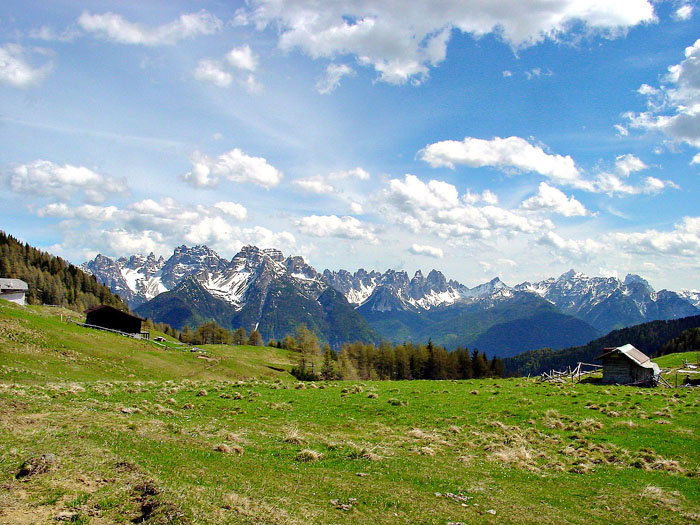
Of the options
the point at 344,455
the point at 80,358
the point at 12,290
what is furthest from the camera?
the point at 12,290

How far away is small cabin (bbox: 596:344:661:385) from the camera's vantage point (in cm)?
5841

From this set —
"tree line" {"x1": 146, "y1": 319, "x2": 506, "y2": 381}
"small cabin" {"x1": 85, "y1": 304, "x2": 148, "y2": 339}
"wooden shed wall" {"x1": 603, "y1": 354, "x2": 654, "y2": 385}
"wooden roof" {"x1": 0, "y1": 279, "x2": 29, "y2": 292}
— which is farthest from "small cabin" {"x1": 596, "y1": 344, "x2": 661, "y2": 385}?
"wooden roof" {"x1": 0, "y1": 279, "x2": 29, "y2": 292}

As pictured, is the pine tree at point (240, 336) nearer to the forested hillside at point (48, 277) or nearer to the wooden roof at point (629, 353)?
the forested hillside at point (48, 277)

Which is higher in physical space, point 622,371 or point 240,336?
point 622,371

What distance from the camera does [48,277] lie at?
162 metres

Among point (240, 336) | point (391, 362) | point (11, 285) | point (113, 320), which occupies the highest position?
point (11, 285)

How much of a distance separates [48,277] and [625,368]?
18922 cm

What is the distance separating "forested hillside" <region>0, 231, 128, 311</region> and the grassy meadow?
450ft

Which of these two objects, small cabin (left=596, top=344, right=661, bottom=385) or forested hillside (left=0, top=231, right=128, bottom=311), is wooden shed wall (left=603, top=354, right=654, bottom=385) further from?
forested hillside (left=0, top=231, right=128, bottom=311)

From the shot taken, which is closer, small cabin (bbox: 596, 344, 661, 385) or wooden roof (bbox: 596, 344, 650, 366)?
wooden roof (bbox: 596, 344, 650, 366)

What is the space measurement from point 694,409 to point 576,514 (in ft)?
84.4

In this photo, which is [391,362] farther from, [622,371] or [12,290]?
[12,290]

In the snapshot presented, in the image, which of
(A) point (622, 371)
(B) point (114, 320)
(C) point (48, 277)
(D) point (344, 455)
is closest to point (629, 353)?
(A) point (622, 371)

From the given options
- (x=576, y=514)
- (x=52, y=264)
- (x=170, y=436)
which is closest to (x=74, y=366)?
(x=170, y=436)
